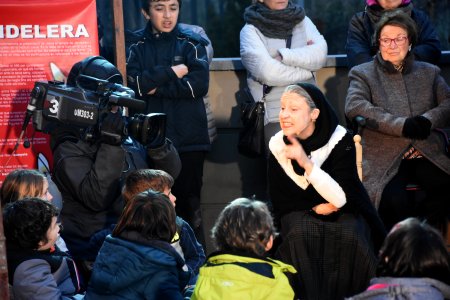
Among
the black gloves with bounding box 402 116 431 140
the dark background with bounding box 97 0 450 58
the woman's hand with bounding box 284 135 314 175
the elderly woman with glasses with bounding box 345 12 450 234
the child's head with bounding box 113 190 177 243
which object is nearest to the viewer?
the child's head with bounding box 113 190 177 243

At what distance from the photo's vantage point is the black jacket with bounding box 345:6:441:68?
25.1 ft

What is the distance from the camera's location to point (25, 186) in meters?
6.22

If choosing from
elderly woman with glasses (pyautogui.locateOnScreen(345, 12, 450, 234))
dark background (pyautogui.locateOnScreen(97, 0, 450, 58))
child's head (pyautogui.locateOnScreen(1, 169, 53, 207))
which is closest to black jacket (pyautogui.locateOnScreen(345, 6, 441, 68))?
elderly woman with glasses (pyautogui.locateOnScreen(345, 12, 450, 234))

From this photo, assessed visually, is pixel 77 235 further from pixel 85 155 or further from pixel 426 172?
pixel 426 172

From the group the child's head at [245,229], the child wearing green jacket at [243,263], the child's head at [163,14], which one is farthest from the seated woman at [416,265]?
the child's head at [163,14]

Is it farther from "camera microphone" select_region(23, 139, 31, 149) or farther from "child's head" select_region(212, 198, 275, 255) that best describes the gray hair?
"camera microphone" select_region(23, 139, 31, 149)

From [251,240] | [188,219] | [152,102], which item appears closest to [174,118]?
[152,102]

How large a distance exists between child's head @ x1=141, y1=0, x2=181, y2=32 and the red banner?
563 millimetres

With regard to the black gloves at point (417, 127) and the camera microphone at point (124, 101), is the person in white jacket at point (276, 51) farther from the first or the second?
the camera microphone at point (124, 101)

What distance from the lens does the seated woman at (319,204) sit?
5852 millimetres

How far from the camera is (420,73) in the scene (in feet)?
23.7

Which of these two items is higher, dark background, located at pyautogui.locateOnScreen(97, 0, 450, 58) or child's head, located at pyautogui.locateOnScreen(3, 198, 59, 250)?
dark background, located at pyautogui.locateOnScreen(97, 0, 450, 58)

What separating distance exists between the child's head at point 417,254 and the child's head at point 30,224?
196cm

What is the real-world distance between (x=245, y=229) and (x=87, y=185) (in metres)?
1.45
